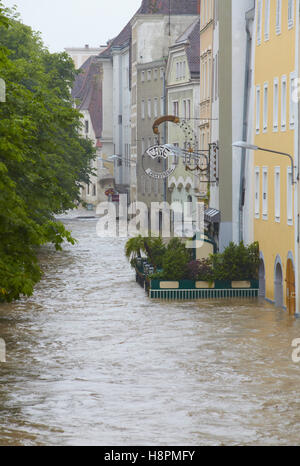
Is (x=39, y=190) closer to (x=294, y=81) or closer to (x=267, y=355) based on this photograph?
(x=267, y=355)

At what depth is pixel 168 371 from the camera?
2825 centimetres

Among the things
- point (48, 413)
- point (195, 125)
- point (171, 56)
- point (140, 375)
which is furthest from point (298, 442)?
point (171, 56)

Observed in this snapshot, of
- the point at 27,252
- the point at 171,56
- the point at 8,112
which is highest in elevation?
the point at 171,56

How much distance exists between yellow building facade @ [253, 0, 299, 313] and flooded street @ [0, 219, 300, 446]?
1621mm

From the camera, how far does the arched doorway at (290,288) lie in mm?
38188

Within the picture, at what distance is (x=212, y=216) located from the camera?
52.5 m

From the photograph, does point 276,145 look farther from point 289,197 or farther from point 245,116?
point 245,116

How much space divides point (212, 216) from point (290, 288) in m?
14.3

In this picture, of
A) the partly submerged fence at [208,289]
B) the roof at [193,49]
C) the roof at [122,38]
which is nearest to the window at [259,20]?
the partly submerged fence at [208,289]

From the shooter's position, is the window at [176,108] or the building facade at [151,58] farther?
the building facade at [151,58]

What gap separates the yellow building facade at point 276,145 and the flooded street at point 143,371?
1.62 m

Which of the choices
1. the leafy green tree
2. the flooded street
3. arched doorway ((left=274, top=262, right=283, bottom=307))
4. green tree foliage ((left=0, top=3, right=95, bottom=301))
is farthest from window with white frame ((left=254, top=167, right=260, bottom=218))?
green tree foliage ((left=0, top=3, right=95, bottom=301))

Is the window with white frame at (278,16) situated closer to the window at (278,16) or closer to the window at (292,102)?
the window at (278,16)

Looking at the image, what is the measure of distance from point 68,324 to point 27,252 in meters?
10.1
